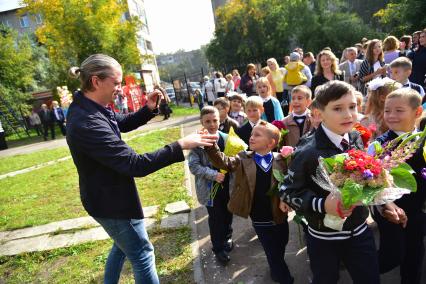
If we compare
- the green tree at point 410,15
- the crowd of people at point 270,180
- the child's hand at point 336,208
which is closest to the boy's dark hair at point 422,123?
the crowd of people at point 270,180

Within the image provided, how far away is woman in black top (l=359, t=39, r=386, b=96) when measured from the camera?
6115 millimetres

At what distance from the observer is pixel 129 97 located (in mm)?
20562

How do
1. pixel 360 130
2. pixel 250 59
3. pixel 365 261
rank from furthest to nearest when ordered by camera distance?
pixel 250 59 < pixel 360 130 < pixel 365 261

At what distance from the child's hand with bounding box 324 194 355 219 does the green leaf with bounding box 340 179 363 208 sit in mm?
148

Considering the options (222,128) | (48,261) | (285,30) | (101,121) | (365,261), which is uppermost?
(285,30)

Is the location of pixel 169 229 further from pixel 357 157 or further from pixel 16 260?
pixel 357 157

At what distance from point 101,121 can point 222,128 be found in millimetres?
2236

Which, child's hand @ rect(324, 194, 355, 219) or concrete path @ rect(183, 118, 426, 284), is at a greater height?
child's hand @ rect(324, 194, 355, 219)

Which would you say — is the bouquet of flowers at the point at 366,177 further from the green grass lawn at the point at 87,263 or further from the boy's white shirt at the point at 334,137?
the green grass lawn at the point at 87,263

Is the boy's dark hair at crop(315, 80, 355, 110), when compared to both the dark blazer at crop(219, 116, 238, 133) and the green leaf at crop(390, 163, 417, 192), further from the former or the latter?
the dark blazer at crop(219, 116, 238, 133)

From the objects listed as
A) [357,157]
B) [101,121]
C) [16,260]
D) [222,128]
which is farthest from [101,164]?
[16,260]

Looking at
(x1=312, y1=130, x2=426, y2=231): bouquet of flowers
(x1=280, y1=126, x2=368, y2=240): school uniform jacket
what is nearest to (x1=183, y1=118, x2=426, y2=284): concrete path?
(x1=280, y1=126, x2=368, y2=240): school uniform jacket

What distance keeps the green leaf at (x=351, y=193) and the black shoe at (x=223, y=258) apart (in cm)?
214

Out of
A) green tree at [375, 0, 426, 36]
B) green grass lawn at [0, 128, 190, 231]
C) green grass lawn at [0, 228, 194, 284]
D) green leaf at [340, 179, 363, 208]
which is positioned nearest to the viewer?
green leaf at [340, 179, 363, 208]
